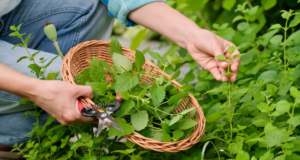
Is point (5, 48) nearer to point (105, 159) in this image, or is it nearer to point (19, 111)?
point (19, 111)

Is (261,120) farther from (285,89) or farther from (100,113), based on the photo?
(100,113)

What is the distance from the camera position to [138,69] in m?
0.85

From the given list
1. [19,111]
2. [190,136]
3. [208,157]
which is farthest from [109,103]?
[19,111]

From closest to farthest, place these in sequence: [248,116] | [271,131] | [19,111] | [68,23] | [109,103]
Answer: [271,131] → [109,103] → [248,116] → [19,111] → [68,23]

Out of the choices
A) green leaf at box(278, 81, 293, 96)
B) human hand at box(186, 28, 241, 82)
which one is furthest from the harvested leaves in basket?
green leaf at box(278, 81, 293, 96)

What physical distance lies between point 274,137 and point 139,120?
1.12 feet

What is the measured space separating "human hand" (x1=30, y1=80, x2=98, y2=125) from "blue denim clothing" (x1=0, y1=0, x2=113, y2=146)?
322mm

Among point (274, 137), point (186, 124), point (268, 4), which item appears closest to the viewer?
point (274, 137)

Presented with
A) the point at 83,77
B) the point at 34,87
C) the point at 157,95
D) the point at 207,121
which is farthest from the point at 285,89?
the point at 34,87

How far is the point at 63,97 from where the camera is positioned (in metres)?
0.71

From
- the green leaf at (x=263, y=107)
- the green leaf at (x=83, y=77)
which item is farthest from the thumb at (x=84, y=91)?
the green leaf at (x=263, y=107)

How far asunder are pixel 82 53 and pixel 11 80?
0.85ft

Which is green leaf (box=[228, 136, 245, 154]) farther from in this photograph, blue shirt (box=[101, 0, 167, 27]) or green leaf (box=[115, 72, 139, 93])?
blue shirt (box=[101, 0, 167, 27])

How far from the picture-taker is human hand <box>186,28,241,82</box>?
85 cm
